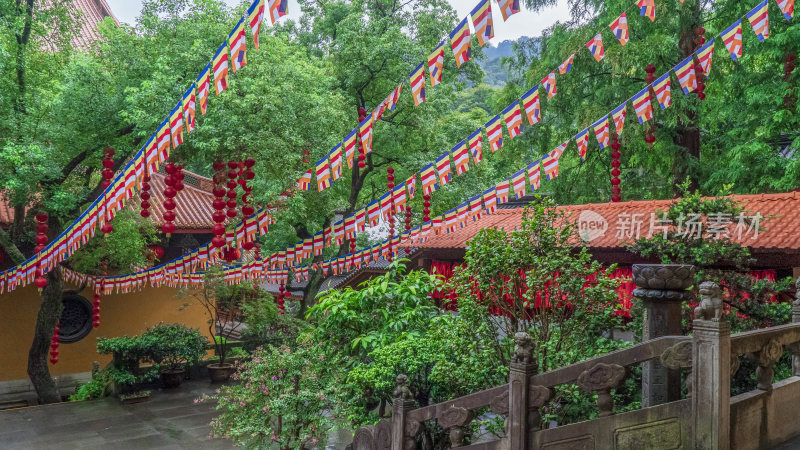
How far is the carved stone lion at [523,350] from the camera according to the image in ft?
13.5

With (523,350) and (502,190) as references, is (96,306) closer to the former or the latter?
(502,190)

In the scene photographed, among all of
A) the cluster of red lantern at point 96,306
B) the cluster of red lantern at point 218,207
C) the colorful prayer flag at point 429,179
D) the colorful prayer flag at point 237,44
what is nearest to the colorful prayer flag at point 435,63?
the colorful prayer flag at point 237,44

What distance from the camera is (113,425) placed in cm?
1077

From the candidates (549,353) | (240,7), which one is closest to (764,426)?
(549,353)

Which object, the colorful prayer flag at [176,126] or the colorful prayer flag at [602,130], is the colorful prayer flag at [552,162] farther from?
the colorful prayer flag at [176,126]

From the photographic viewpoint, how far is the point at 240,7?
10.9m

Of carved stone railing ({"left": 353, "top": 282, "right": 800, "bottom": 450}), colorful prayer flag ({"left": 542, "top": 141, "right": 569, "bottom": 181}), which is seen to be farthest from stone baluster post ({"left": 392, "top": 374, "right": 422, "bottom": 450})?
colorful prayer flag ({"left": 542, "top": 141, "right": 569, "bottom": 181})

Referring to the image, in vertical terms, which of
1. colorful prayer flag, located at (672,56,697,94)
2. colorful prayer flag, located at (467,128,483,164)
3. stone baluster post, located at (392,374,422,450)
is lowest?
stone baluster post, located at (392,374,422,450)

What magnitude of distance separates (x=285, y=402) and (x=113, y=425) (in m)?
6.26

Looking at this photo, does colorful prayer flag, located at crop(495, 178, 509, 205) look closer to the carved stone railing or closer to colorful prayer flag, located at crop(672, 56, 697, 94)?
colorful prayer flag, located at crop(672, 56, 697, 94)

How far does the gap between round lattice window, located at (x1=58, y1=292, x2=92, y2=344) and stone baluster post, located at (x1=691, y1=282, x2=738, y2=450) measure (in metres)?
15.4

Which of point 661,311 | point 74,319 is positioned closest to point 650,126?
point 661,311

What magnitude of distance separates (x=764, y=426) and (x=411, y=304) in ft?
12.7

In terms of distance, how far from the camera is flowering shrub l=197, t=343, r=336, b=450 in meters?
6.58
